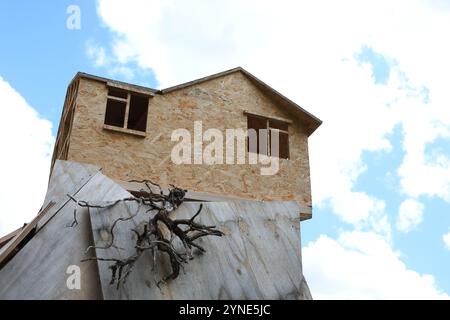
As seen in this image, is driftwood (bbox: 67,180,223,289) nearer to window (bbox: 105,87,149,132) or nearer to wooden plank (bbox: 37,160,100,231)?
wooden plank (bbox: 37,160,100,231)

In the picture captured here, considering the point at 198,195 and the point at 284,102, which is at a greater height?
the point at 284,102

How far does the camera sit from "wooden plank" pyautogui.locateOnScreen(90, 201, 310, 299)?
174 inches

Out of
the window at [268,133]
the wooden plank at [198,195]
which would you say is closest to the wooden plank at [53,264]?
the wooden plank at [198,195]

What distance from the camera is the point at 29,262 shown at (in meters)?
4.88

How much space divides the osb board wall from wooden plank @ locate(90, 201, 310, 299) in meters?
7.30

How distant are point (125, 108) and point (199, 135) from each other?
8.50 ft

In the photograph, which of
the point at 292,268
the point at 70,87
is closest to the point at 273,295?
the point at 292,268

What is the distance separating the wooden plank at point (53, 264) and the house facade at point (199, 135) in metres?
6.96

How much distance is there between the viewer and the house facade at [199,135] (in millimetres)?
12484

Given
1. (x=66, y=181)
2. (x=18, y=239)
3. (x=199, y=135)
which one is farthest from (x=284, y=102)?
(x=18, y=239)

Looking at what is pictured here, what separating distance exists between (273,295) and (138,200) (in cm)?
177

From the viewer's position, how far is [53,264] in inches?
188

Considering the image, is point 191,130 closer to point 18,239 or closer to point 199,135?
point 199,135
